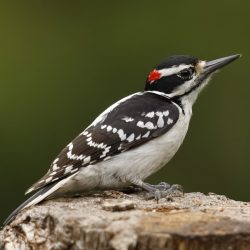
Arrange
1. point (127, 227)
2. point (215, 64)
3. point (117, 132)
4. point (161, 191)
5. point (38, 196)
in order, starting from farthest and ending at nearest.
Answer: point (215, 64) < point (117, 132) < point (161, 191) < point (38, 196) < point (127, 227)

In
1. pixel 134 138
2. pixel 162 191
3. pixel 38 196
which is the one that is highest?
pixel 134 138

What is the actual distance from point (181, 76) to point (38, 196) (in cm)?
146

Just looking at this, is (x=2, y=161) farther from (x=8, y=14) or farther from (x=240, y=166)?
(x=240, y=166)

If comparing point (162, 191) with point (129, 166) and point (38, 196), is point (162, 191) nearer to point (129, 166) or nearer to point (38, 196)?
point (129, 166)

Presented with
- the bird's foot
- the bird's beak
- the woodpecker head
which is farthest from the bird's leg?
the bird's beak

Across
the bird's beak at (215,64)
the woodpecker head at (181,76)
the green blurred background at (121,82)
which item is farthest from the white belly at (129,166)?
the green blurred background at (121,82)

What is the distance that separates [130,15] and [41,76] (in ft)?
3.79

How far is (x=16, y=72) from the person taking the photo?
10070 mm

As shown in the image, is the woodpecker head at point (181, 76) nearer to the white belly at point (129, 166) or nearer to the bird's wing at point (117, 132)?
the bird's wing at point (117, 132)

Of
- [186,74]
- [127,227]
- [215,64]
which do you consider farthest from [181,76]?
[127,227]

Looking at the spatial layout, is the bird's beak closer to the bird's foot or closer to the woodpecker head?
the woodpecker head

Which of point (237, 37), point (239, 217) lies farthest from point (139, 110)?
point (237, 37)

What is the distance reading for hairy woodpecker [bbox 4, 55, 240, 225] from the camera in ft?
20.1

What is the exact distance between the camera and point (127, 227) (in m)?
4.90
